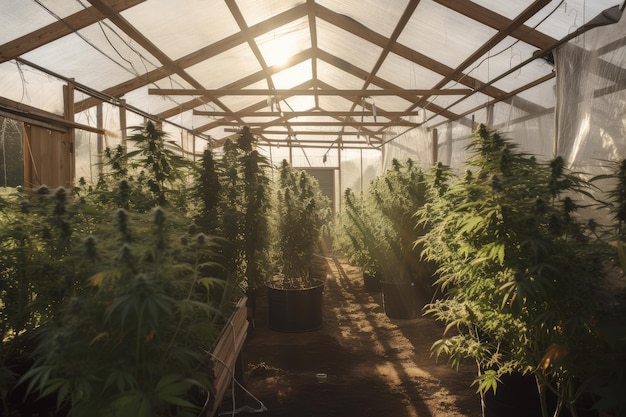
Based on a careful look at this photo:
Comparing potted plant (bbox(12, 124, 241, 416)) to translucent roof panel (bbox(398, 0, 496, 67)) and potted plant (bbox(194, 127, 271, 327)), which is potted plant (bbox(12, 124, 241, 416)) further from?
translucent roof panel (bbox(398, 0, 496, 67))

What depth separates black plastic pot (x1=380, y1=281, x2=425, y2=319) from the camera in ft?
17.9

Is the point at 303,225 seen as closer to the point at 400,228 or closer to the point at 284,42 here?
the point at 400,228

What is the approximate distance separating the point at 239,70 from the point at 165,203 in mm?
5508

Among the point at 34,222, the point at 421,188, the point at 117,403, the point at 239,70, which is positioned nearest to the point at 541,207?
the point at 117,403

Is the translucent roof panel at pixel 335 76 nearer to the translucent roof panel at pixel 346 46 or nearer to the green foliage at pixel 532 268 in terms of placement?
the translucent roof panel at pixel 346 46

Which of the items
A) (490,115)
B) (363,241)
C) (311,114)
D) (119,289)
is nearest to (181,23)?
(311,114)

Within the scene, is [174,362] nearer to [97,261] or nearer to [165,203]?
[97,261]

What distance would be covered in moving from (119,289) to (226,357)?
1.29 meters

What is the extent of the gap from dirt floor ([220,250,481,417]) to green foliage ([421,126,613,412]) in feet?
3.38

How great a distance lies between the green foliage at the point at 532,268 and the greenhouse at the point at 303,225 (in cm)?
1

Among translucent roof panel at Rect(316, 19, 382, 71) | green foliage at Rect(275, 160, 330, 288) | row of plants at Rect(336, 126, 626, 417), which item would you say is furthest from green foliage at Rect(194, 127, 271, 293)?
translucent roof panel at Rect(316, 19, 382, 71)

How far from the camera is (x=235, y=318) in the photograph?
287 cm

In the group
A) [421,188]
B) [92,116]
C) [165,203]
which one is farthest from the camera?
[92,116]

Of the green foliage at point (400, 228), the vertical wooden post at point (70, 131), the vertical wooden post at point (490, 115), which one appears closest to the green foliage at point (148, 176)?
the vertical wooden post at point (70, 131)
